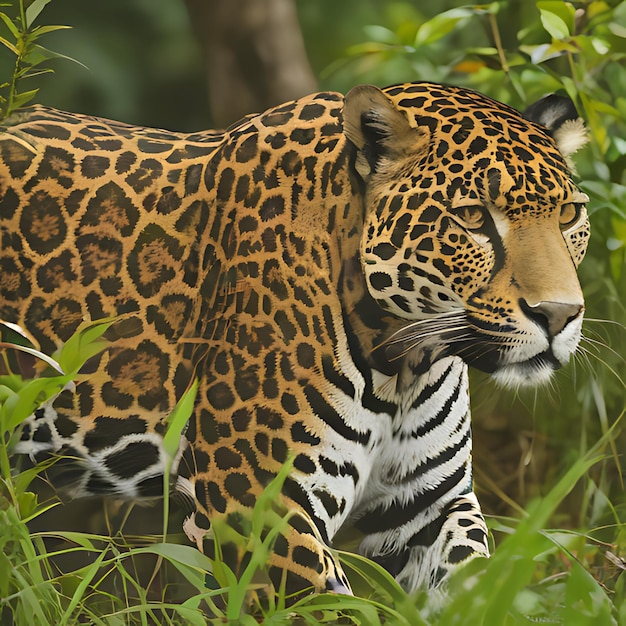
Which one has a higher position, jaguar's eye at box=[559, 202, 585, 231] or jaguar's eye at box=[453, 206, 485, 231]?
jaguar's eye at box=[453, 206, 485, 231]

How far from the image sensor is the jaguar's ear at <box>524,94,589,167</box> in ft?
10.2

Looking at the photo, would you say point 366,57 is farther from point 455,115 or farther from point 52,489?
point 52,489

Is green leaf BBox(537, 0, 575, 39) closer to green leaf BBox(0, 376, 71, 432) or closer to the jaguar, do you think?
the jaguar

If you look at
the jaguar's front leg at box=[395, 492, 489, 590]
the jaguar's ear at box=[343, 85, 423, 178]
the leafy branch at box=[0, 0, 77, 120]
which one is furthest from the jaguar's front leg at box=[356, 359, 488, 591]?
A: the leafy branch at box=[0, 0, 77, 120]

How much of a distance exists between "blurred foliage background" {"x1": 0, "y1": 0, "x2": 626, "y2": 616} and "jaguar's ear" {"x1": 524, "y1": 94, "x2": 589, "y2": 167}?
0.67 metres

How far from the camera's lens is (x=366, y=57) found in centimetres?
380

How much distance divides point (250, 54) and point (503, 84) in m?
1.00

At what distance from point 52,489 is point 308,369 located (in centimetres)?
94

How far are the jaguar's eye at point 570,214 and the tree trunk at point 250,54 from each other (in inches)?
44.3

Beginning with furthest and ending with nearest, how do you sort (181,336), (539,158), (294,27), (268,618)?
(294,27)
(181,336)
(539,158)
(268,618)

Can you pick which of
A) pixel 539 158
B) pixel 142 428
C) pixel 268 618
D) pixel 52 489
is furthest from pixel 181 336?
pixel 539 158

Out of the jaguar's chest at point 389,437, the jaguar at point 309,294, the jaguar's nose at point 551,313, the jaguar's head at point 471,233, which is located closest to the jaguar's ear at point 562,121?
the jaguar at point 309,294

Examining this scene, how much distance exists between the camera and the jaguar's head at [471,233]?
275cm

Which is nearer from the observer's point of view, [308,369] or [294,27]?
[308,369]
